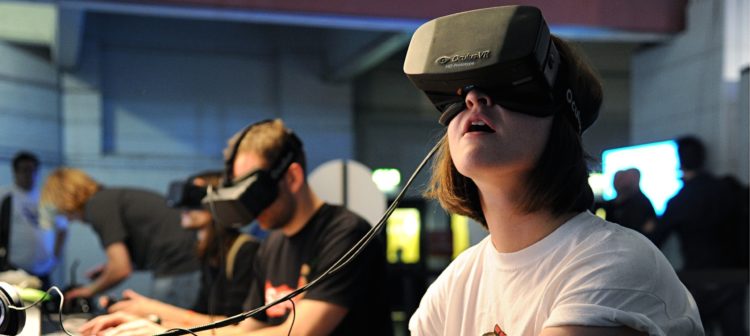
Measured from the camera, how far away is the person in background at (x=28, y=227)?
19.7ft

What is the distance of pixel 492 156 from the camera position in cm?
106

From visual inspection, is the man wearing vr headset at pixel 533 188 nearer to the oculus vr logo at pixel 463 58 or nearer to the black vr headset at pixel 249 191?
the oculus vr logo at pixel 463 58

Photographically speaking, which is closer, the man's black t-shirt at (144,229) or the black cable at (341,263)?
the black cable at (341,263)

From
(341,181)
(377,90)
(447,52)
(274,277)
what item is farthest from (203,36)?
(447,52)

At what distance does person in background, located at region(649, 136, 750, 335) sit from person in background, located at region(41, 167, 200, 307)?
2686 millimetres

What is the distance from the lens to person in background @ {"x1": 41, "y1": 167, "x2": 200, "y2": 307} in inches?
154

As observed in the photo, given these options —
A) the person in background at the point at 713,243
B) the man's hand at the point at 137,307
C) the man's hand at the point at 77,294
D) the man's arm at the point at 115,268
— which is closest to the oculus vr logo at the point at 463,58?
the man's hand at the point at 137,307

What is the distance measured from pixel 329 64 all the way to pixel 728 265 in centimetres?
589

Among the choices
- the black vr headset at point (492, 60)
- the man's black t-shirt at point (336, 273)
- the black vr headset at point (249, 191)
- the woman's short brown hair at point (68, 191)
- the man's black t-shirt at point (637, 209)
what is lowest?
the man's black t-shirt at point (637, 209)

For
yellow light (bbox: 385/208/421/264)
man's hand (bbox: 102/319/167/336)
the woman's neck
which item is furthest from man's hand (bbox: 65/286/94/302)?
yellow light (bbox: 385/208/421/264)

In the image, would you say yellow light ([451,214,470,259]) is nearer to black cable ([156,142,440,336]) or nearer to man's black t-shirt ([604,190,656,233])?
man's black t-shirt ([604,190,656,233])

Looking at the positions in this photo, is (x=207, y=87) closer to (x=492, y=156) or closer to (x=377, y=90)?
(x=377, y=90)

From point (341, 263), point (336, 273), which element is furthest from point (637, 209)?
point (341, 263)

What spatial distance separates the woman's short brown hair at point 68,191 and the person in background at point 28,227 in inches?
83.6
